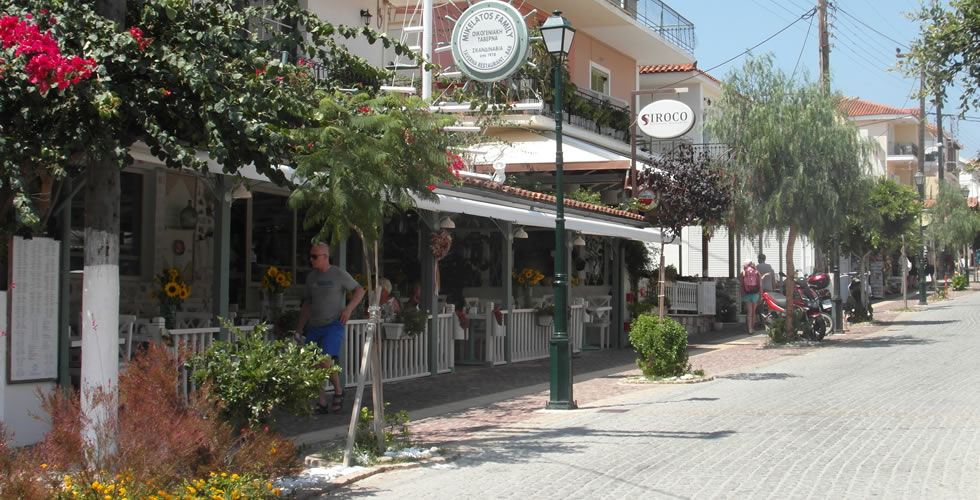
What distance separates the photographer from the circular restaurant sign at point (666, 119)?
19.9 meters

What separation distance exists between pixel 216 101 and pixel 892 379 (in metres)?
10.6

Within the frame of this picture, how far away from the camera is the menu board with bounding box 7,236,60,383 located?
26.6 ft

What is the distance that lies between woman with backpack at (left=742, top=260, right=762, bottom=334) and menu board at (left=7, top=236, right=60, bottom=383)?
1785cm

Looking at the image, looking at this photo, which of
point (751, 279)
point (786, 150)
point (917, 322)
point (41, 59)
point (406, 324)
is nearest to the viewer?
point (41, 59)

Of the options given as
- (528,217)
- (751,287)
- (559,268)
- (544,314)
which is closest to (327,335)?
(559,268)

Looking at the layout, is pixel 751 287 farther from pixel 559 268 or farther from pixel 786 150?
pixel 559 268

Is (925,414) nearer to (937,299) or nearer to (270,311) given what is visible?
(270,311)

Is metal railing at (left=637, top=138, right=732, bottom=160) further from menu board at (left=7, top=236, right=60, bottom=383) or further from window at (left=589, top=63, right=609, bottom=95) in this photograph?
menu board at (left=7, top=236, right=60, bottom=383)

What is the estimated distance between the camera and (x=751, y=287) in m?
23.8

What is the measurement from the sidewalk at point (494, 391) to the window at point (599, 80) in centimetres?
901

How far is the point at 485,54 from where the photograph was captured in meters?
13.7

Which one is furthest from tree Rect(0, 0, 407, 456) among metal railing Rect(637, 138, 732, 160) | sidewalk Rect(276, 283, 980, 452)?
metal railing Rect(637, 138, 732, 160)

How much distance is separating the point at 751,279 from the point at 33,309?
18.2 metres

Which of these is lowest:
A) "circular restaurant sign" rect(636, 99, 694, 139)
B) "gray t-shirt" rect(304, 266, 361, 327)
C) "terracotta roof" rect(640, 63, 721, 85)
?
"gray t-shirt" rect(304, 266, 361, 327)
